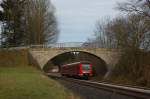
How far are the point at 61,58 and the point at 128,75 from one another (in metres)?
43.0

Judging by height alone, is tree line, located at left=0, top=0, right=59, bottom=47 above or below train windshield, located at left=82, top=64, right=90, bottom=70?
above

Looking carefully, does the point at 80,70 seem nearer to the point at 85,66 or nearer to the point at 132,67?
the point at 85,66

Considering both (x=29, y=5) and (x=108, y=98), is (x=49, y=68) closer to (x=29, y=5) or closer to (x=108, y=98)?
(x=29, y=5)

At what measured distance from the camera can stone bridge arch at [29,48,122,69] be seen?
67.6m

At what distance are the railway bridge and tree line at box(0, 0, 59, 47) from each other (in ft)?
14.5

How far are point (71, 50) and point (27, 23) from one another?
10105 millimetres

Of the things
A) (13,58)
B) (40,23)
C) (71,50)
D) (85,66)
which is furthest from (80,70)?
(40,23)

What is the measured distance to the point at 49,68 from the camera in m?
99.4

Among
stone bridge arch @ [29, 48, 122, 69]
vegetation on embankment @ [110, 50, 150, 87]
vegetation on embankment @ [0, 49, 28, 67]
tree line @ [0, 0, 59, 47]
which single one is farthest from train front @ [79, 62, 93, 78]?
tree line @ [0, 0, 59, 47]

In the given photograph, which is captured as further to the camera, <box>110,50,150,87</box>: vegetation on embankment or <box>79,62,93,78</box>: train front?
<box>79,62,93,78</box>: train front

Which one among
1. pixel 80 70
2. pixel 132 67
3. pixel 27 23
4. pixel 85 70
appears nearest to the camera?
pixel 80 70

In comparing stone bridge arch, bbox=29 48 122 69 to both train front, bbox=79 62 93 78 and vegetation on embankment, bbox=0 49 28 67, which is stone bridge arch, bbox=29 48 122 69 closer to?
vegetation on embankment, bbox=0 49 28 67

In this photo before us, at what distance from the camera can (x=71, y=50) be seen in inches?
2729

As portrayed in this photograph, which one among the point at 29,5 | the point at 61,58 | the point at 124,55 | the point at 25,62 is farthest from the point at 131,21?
the point at 61,58
